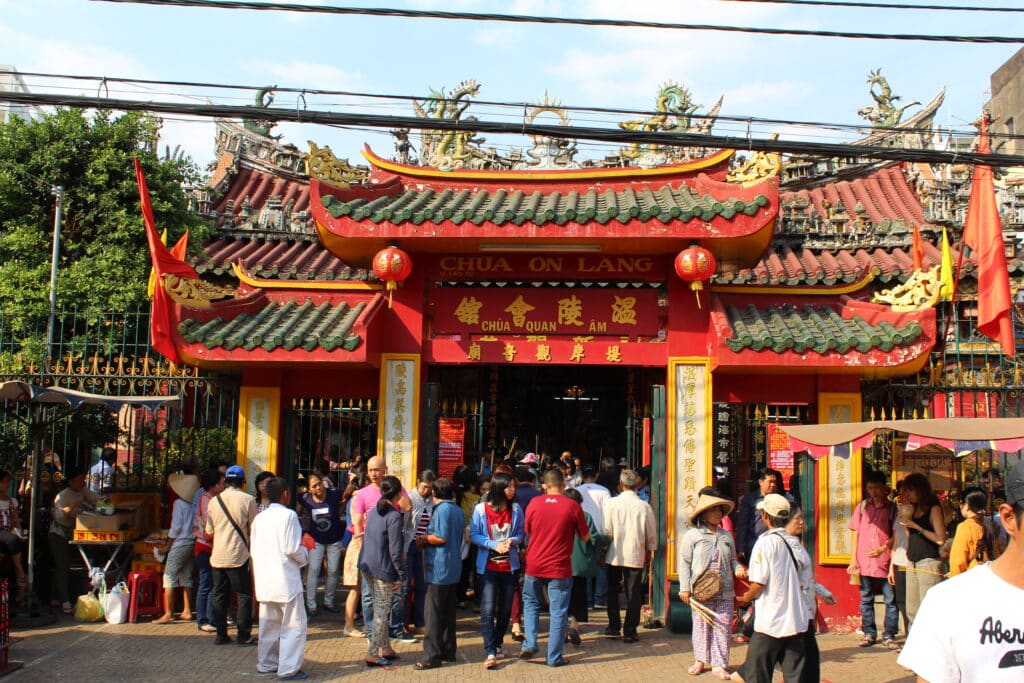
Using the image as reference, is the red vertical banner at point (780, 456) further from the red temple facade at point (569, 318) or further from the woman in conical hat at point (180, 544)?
the woman in conical hat at point (180, 544)

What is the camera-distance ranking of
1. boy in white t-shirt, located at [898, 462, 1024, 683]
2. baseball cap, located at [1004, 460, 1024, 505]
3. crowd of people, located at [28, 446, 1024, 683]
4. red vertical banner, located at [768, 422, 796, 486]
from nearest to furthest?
boy in white t-shirt, located at [898, 462, 1024, 683] → baseball cap, located at [1004, 460, 1024, 505] → crowd of people, located at [28, 446, 1024, 683] → red vertical banner, located at [768, 422, 796, 486]

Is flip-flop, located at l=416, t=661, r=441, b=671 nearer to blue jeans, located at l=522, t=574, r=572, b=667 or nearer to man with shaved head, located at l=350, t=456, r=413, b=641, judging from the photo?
blue jeans, located at l=522, t=574, r=572, b=667

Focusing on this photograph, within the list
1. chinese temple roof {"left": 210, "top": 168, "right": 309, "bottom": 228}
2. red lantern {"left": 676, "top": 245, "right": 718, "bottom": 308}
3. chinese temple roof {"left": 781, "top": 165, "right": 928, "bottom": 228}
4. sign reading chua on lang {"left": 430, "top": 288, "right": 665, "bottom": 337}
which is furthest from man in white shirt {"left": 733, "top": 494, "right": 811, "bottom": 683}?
chinese temple roof {"left": 210, "top": 168, "right": 309, "bottom": 228}

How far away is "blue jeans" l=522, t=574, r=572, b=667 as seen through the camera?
26.6 ft

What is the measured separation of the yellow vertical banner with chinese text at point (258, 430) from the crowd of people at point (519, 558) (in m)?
0.36

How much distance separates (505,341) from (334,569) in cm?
306

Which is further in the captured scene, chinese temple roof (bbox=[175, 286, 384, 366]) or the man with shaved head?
chinese temple roof (bbox=[175, 286, 384, 366])

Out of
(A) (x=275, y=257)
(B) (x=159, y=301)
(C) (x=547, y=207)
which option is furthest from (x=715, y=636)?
(A) (x=275, y=257)

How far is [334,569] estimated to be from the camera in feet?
32.8

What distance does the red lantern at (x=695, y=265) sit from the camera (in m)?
9.72

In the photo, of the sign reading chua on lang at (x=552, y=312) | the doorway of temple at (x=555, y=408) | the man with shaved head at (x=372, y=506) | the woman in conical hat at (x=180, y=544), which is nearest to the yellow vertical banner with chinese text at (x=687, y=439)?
the sign reading chua on lang at (x=552, y=312)

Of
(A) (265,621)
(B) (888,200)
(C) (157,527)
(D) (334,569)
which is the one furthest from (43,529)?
(B) (888,200)

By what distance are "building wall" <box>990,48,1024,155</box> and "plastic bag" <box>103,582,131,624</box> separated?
30.5 m

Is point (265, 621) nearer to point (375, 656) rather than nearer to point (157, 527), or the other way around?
point (375, 656)
